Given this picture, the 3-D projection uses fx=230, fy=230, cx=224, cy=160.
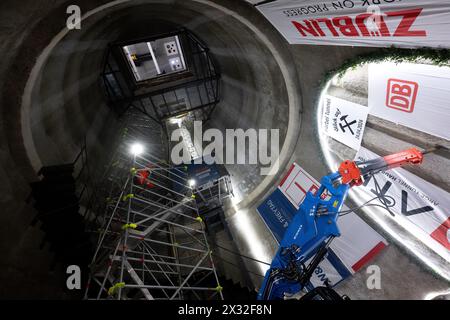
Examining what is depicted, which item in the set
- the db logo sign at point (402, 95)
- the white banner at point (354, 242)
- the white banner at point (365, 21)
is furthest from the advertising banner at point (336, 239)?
the white banner at point (365, 21)

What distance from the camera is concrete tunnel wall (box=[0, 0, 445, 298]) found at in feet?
16.0

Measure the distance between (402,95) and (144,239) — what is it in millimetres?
6497

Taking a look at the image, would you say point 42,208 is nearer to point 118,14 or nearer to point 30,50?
point 30,50

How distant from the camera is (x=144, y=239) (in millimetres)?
5758

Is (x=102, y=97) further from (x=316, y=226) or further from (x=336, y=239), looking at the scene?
(x=336, y=239)

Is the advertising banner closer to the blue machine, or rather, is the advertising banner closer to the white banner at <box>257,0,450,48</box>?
the blue machine

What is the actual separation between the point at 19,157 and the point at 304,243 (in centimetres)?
Answer: 680

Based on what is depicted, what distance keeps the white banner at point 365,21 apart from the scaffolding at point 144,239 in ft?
18.0

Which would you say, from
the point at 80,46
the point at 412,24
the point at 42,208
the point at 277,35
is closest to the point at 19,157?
the point at 42,208

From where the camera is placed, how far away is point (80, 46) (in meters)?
7.30

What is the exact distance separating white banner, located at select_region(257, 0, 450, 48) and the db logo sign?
3.18 feet

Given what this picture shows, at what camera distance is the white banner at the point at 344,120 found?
570 centimetres

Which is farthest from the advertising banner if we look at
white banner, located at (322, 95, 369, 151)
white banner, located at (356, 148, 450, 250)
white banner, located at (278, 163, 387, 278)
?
white banner, located at (322, 95, 369, 151)

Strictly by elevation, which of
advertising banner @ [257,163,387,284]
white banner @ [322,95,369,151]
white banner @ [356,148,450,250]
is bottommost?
advertising banner @ [257,163,387,284]
